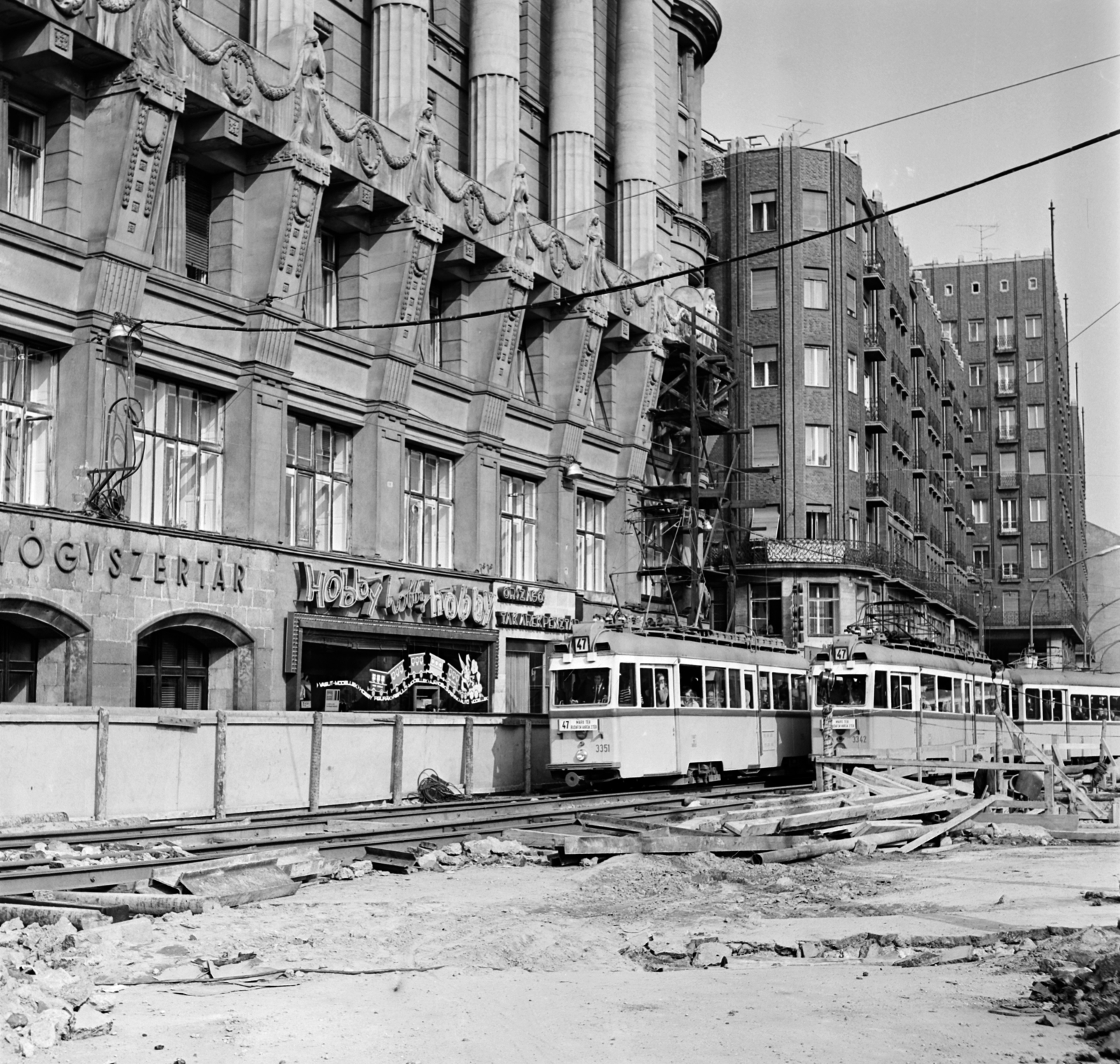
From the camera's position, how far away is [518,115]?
47.8 meters

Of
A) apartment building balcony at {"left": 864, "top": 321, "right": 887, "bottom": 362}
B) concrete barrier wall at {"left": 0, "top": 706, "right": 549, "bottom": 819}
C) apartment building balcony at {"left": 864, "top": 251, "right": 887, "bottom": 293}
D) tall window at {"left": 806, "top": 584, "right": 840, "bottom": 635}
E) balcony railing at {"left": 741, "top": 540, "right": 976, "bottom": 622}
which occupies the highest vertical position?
apartment building balcony at {"left": 864, "top": 251, "right": 887, "bottom": 293}

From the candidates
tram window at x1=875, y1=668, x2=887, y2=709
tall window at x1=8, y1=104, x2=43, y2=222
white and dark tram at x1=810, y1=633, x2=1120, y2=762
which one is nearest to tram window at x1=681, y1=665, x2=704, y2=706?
white and dark tram at x1=810, y1=633, x2=1120, y2=762

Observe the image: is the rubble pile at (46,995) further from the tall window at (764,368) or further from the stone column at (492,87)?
the tall window at (764,368)

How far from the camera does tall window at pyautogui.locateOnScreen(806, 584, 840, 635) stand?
68000 mm

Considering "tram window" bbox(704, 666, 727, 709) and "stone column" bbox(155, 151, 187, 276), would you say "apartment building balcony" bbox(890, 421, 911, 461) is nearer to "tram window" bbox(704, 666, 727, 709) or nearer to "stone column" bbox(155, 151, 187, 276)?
"tram window" bbox(704, 666, 727, 709)

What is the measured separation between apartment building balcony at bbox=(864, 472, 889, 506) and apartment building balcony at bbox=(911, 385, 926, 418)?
1373 cm

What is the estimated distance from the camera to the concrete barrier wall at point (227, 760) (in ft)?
77.2

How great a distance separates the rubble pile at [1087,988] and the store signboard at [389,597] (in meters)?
25.1

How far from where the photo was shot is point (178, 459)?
111ft

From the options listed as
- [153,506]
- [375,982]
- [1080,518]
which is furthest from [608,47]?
[1080,518]

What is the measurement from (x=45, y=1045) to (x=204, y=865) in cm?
734

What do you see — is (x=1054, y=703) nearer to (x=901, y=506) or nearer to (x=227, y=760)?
(x=227, y=760)

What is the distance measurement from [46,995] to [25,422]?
839 inches

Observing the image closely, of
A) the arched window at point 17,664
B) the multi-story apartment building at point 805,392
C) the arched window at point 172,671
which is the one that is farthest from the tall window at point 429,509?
the multi-story apartment building at point 805,392
